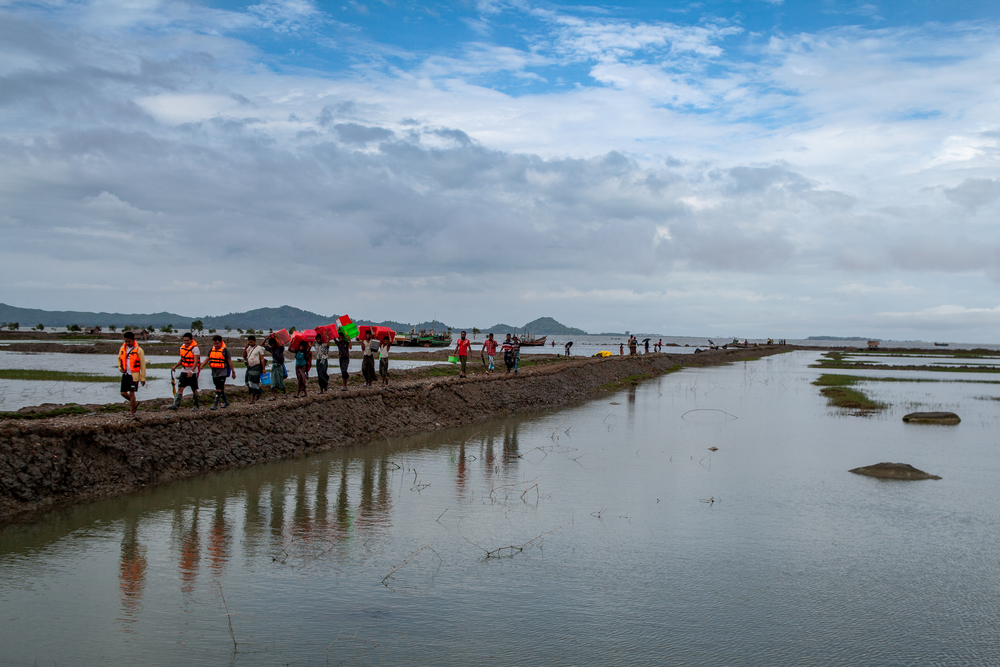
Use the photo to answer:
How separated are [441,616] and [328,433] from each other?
34.6 ft

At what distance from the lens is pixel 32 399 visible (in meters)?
19.7

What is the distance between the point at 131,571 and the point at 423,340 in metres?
66.6

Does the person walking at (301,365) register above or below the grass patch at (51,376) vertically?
above

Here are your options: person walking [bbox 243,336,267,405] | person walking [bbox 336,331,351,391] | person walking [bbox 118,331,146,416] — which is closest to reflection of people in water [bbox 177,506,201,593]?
person walking [bbox 118,331,146,416]

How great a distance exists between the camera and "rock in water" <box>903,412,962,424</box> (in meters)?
22.0

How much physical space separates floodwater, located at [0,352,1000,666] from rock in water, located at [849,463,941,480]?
0.36 meters

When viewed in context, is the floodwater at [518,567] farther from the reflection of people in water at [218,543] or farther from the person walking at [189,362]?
the person walking at [189,362]

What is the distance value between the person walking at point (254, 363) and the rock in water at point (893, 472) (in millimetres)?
12851

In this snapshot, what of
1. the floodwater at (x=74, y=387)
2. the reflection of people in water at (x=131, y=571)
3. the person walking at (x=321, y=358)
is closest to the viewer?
the reflection of people in water at (x=131, y=571)

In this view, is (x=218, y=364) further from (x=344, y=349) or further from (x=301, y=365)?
(x=344, y=349)

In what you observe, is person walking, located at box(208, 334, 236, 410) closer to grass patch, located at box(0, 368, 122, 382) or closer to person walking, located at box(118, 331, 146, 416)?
person walking, located at box(118, 331, 146, 416)

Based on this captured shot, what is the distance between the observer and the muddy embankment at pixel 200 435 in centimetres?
1030

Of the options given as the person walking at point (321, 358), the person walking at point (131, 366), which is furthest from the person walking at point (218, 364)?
the person walking at point (321, 358)

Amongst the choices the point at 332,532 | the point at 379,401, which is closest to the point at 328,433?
the point at 379,401
